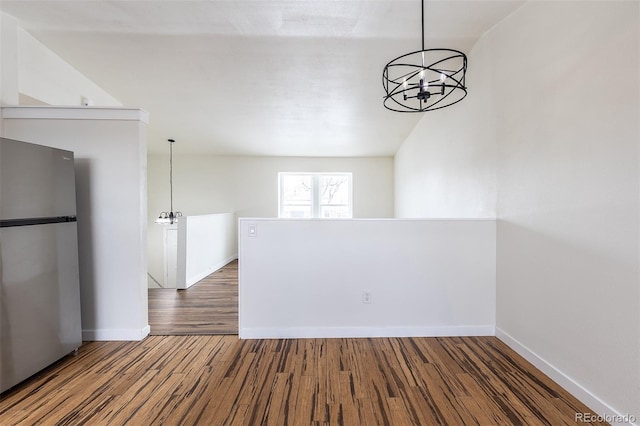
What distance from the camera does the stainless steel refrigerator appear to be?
1.92 metres

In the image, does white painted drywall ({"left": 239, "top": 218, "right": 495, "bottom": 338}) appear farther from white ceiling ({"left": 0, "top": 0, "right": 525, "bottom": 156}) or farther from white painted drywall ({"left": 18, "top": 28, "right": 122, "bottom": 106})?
white painted drywall ({"left": 18, "top": 28, "right": 122, "bottom": 106})

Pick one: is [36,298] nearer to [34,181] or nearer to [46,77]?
[34,181]

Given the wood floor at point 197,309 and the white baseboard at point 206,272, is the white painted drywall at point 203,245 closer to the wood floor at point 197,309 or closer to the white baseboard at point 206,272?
the white baseboard at point 206,272

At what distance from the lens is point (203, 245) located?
16.8 feet

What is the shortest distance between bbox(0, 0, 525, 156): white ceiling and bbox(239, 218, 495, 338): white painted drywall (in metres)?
1.96

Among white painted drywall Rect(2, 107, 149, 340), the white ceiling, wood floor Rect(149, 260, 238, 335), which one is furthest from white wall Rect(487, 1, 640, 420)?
white painted drywall Rect(2, 107, 149, 340)

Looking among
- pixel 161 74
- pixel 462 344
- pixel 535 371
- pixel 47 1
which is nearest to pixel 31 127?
pixel 47 1

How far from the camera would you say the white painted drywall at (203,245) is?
4.49m

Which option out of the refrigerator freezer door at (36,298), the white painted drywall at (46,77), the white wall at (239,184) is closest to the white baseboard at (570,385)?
the refrigerator freezer door at (36,298)

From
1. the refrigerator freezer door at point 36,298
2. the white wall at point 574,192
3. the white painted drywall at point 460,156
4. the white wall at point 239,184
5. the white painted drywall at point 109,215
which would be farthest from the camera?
the white wall at point 239,184

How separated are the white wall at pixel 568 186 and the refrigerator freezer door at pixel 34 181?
3.90 meters

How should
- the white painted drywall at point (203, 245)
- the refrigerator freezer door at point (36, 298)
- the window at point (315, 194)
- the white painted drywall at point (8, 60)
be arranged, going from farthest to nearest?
the window at point (315, 194)
the white painted drywall at point (203, 245)
the white painted drywall at point (8, 60)
the refrigerator freezer door at point (36, 298)

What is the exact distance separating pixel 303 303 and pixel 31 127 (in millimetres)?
3056

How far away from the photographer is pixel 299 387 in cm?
199
